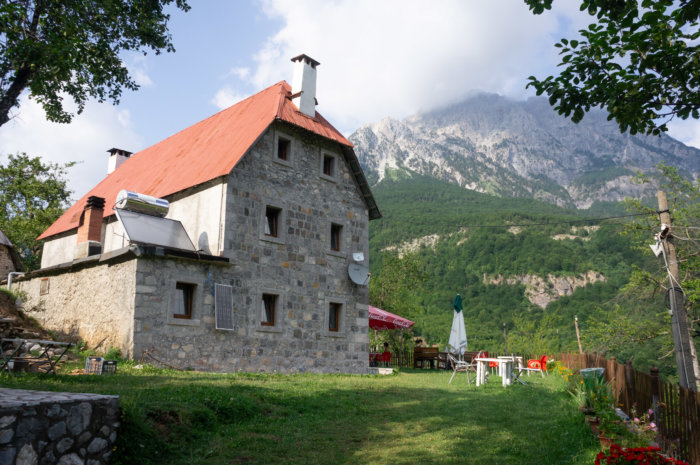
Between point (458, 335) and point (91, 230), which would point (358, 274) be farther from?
point (91, 230)

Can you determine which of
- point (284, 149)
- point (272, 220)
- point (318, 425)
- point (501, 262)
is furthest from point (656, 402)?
point (501, 262)

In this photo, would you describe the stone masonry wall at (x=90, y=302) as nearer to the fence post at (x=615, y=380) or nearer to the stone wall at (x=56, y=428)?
the stone wall at (x=56, y=428)

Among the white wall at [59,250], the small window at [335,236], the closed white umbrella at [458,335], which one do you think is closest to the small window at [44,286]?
the white wall at [59,250]

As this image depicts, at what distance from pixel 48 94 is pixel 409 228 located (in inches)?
2641

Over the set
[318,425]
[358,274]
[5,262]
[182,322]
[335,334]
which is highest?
[5,262]

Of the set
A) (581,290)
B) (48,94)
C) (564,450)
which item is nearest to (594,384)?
(564,450)

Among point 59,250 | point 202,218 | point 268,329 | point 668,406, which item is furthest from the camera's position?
point 59,250

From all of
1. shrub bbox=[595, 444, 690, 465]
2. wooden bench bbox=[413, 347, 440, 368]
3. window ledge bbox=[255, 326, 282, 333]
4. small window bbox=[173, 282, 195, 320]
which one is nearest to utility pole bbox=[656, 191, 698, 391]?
shrub bbox=[595, 444, 690, 465]

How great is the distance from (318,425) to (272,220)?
30.5 feet

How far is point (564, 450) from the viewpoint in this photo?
6605 mm

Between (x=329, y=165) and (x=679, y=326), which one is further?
(x=329, y=165)

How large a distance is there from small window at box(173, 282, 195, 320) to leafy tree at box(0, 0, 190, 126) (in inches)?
193

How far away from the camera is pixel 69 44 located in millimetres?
9211

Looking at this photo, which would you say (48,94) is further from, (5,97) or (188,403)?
(188,403)
